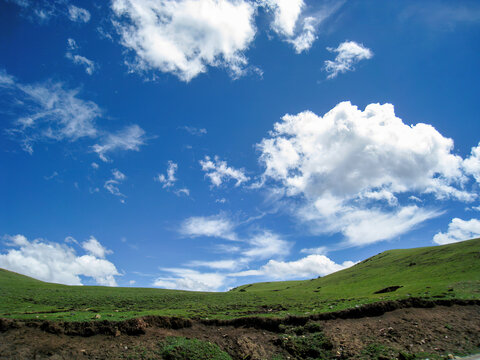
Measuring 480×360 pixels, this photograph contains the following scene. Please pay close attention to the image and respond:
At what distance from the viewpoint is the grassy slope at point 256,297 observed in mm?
33375

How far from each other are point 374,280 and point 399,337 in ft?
180

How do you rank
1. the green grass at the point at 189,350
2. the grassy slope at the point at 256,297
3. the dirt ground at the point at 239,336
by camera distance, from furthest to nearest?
the grassy slope at the point at 256,297, the green grass at the point at 189,350, the dirt ground at the point at 239,336

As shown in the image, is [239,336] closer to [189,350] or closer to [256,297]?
[189,350]

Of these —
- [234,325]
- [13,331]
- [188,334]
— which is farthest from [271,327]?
[13,331]

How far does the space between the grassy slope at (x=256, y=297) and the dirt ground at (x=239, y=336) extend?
12.4ft

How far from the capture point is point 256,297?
5856 centimetres

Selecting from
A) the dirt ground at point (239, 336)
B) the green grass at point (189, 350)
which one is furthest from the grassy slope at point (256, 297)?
the green grass at point (189, 350)

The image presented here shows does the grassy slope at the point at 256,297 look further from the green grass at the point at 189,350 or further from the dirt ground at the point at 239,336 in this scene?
the green grass at the point at 189,350

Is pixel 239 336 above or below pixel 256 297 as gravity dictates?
above

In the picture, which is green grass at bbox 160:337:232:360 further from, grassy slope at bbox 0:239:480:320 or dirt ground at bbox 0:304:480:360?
grassy slope at bbox 0:239:480:320

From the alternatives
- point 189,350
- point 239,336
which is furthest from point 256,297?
point 189,350

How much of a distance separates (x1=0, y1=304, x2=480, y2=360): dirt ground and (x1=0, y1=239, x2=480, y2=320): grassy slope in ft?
12.4

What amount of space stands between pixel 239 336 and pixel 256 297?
37.3m

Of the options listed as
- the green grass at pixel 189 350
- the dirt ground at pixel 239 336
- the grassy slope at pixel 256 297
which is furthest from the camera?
the grassy slope at pixel 256 297
